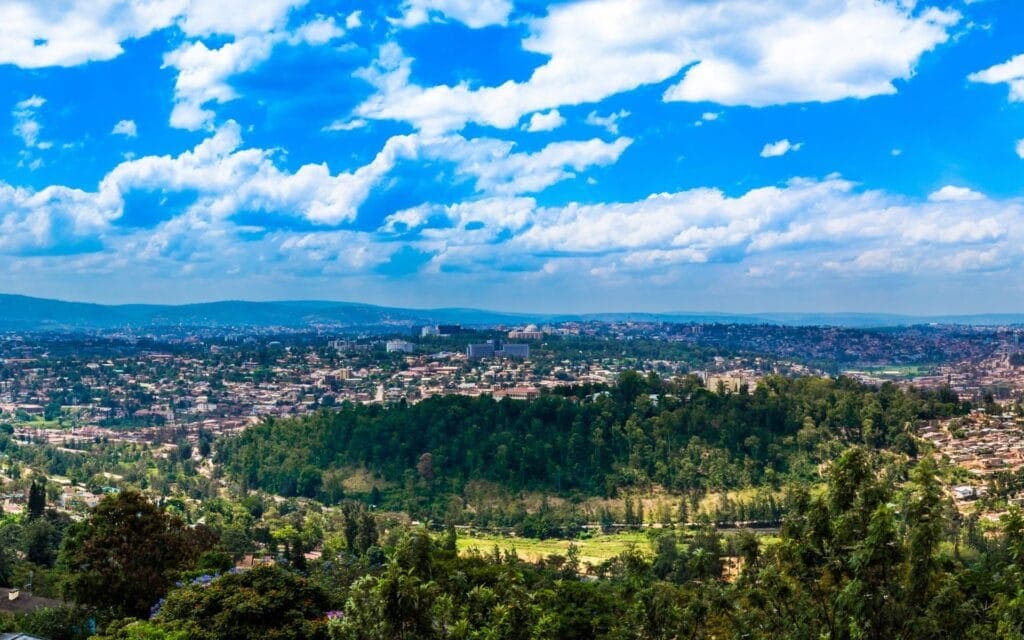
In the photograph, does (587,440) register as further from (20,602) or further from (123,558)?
(123,558)

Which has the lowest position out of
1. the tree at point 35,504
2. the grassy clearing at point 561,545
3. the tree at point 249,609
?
the grassy clearing at point 561,545

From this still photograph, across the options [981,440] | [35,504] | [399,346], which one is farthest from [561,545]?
[399,346]

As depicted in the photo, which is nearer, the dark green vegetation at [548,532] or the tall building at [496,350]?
the dark green vegetation at [548,532]

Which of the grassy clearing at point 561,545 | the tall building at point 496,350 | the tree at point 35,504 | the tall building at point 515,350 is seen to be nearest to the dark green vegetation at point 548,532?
the tree at point 35,504

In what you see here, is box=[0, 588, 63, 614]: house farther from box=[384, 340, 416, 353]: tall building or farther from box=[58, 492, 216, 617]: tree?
box=[384, 340, 416, 353]: tall building

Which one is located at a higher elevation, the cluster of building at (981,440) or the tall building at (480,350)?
the tall building at (480,350)

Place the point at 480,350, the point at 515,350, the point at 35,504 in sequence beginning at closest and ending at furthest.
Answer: the point at 35,504, the point at 480,350, the point at 515,350

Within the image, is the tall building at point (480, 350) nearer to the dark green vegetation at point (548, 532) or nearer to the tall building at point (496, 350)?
the tall building at point (496, 350)
